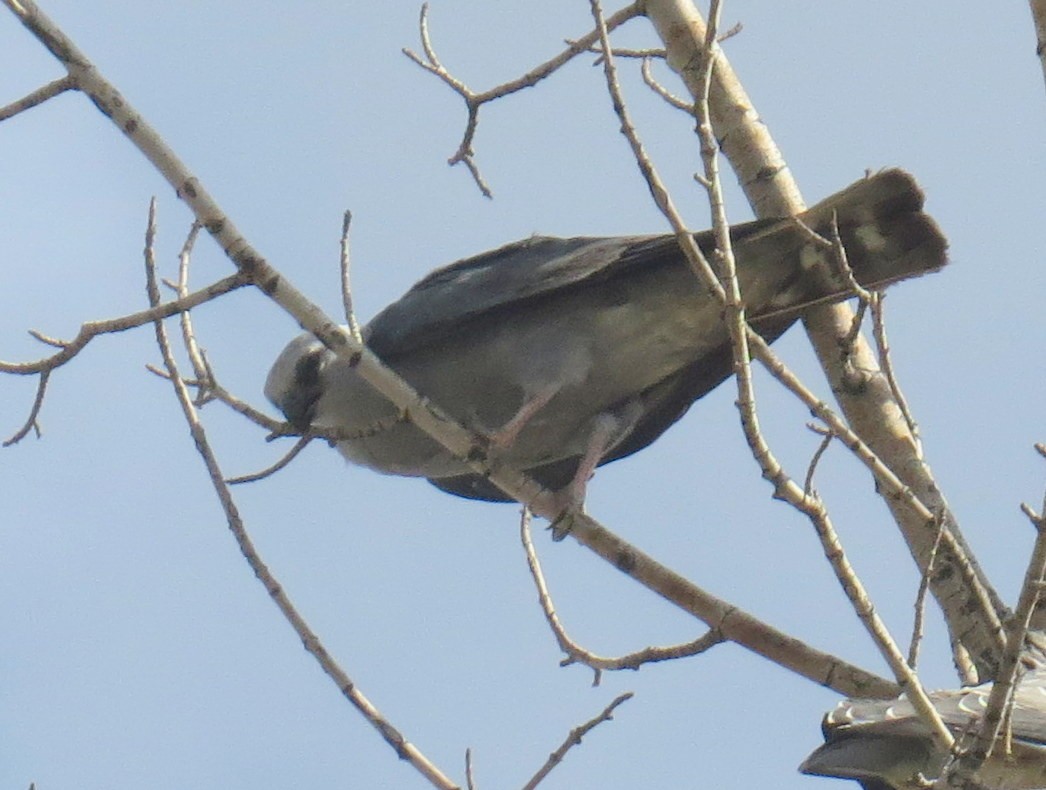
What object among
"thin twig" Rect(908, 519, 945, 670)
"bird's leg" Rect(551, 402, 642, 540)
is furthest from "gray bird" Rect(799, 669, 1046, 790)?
"bird's leg" Rect(551, 402, 642, 540)

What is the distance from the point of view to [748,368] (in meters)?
3.64

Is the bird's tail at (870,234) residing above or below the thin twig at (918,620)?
above

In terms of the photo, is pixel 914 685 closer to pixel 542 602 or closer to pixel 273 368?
pixel 542 602

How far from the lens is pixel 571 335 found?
19.0ft

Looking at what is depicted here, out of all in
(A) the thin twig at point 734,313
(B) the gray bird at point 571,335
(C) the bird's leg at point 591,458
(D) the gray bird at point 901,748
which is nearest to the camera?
(A) the thin twig at point 734,313

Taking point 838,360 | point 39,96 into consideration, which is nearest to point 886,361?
point 838,360

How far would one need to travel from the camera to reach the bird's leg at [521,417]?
5.29m

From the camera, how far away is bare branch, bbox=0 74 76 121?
3.83m

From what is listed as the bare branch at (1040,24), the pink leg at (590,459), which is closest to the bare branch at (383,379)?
the pink leg at (590,459)

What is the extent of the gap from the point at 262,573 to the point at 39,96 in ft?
4.93

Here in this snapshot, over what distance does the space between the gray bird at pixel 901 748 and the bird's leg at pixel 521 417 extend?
5.28 ft

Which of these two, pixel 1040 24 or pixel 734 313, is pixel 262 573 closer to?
pixel 734 313

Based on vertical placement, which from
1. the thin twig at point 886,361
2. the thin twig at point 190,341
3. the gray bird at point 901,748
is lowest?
the gray bird at point 901,748

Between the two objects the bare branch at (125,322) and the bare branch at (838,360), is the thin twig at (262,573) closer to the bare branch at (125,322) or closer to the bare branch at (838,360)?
the bare branch at (125,322)
